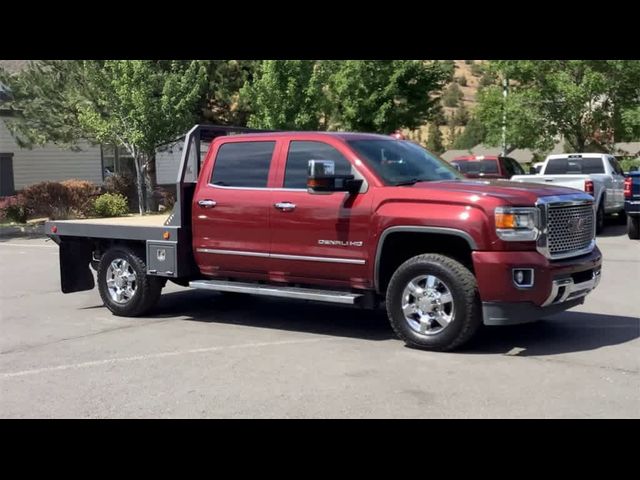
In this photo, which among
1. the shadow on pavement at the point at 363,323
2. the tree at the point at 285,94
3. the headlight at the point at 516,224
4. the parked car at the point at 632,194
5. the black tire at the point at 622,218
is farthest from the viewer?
the tree at the point at 285,94

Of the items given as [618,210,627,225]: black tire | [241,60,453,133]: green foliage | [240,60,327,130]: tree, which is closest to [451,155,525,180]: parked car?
[618,210,627,225]: black tire

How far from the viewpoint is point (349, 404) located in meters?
5.41

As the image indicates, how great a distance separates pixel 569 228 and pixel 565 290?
2.03 feet

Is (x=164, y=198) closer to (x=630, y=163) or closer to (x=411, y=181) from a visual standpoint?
(x=630, y=163)

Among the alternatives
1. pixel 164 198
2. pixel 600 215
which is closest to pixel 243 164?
pixel 600 215

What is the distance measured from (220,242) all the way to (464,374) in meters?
3.17

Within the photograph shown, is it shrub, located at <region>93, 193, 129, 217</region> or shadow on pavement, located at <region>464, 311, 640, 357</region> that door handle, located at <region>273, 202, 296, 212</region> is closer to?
shadow on pavement, located at <region>464, 311, 640, 357</region>

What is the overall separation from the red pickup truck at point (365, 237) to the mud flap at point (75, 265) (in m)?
0.68

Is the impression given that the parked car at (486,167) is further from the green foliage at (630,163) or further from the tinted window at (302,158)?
the tinted window at (302,158)

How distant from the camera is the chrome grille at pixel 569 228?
6730 millimetres

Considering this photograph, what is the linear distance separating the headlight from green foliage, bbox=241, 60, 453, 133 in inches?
634

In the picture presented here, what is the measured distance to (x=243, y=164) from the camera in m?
8.14

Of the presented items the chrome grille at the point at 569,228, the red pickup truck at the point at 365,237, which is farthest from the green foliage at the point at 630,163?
the red pickup truck at the point at 365,237
